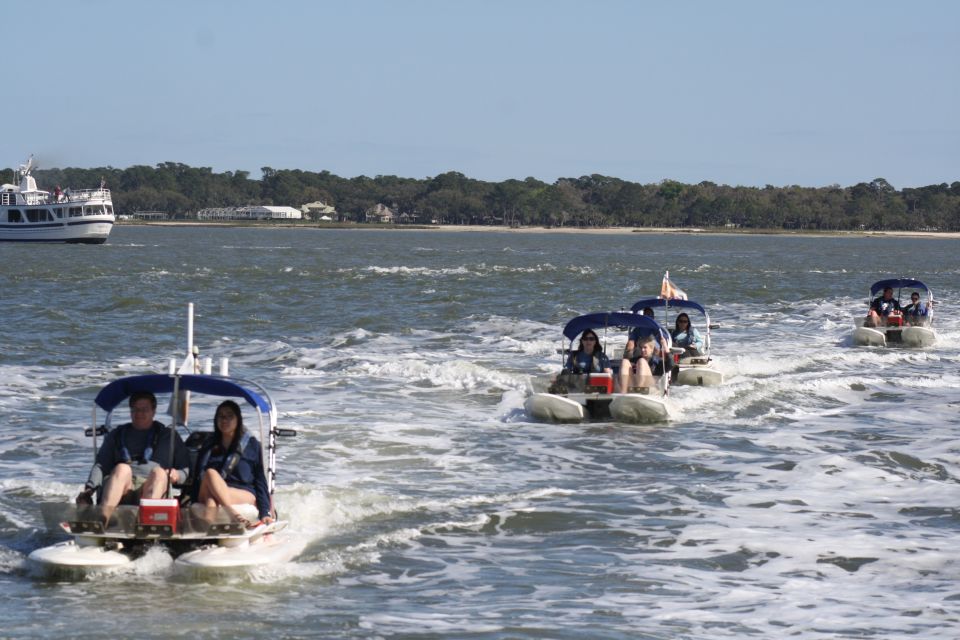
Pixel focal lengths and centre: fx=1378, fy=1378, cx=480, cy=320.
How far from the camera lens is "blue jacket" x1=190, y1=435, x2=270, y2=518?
12570 mm

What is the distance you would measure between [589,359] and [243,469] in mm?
A: 9865

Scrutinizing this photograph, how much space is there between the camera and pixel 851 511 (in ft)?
50.0

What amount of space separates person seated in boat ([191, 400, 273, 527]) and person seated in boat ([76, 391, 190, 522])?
0.81 ft

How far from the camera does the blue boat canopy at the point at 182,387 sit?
499 inches

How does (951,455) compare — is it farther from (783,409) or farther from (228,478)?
(228,478)

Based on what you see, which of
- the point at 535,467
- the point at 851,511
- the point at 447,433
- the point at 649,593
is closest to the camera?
the point at 649,593

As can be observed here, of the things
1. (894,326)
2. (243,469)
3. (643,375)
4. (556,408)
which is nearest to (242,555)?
(243,469)

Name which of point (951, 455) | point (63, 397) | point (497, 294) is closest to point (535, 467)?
point (951, 455)

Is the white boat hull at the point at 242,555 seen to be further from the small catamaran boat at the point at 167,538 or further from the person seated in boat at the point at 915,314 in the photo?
the person seated in boat at the point at 915,314

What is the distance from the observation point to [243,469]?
12.6m

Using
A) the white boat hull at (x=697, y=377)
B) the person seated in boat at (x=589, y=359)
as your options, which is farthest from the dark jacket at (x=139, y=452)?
the white boat hull at (x=697, y=377)

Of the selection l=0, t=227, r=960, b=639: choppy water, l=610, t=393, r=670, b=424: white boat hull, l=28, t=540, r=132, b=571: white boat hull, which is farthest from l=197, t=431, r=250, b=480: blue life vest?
l=610, t=393, r=670, b=424: white boat hull

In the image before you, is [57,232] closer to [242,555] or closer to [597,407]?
[597,407]

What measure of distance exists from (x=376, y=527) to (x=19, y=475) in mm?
4952
